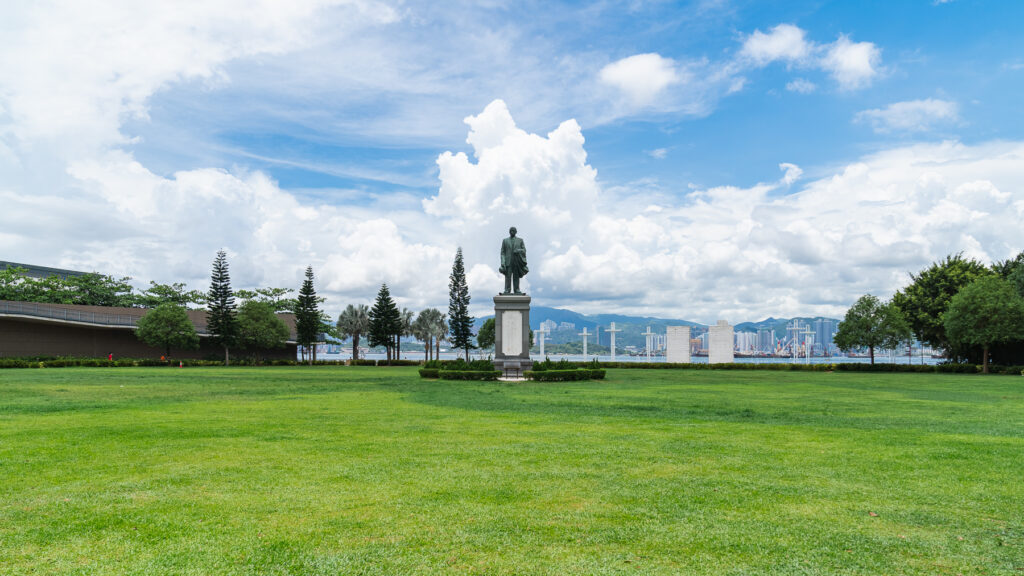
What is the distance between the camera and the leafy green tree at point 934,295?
131 feet

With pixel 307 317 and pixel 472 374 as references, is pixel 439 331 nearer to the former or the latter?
pixel 307 317

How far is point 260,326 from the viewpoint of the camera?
47.1 m

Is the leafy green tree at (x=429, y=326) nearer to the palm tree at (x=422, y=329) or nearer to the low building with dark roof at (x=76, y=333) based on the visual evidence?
the palm tree at (x=422, y=329)

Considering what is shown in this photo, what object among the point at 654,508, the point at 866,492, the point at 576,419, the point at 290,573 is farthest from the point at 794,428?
the point at 290,573

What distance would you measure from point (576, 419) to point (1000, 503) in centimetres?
638

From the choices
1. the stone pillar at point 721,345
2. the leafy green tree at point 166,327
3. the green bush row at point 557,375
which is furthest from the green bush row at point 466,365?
the stone pillar at point 721,345

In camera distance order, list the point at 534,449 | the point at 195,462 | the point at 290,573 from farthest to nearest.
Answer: the point at 534,449, the point at 195,462, the point at 290,573

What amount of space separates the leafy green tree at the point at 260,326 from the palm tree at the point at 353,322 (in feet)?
34.8

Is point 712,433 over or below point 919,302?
below

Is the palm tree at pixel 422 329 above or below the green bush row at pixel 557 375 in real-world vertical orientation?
above

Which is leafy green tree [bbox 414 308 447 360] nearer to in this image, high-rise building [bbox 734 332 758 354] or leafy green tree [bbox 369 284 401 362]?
leafy green tree [bbox 369 284 401 362]

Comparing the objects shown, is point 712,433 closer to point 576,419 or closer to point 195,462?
point 576,419

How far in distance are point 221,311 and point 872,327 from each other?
151 feet

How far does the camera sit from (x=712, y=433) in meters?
9.13
